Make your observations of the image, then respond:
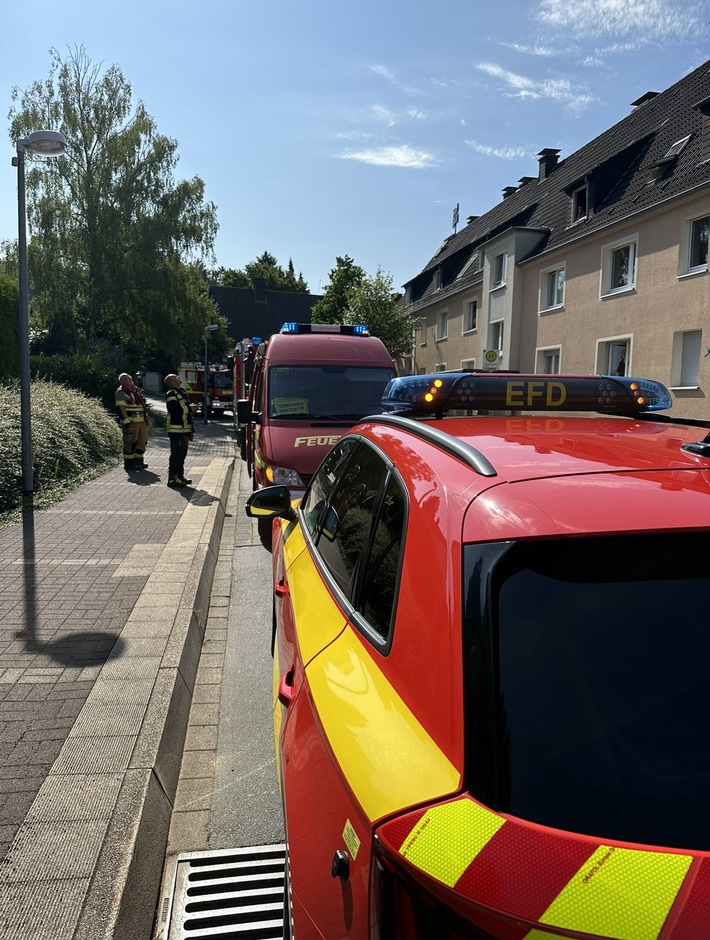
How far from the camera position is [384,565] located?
5.90ft

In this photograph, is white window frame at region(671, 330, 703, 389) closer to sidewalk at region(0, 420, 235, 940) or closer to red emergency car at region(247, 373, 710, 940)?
sidewalk at region(0, 420, 235, 940)

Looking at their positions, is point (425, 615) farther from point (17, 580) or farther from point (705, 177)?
point (705, 177)

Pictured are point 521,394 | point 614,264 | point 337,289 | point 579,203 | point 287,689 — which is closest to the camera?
point 287,689

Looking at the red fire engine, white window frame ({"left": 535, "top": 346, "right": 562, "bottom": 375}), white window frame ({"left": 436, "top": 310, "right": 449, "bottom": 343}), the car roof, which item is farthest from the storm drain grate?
white window frame ({"left": 436, "top": 310, "right": 449, "bottom": 343})

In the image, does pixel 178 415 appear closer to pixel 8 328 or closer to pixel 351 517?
pixel 8 328

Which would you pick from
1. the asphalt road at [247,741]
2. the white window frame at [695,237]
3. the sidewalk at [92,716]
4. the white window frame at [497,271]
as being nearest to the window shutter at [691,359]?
the white window frame at [695,237]

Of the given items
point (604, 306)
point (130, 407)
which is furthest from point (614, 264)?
point (130, 407)

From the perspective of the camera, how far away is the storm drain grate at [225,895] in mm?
2416

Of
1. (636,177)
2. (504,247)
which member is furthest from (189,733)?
(504,247)

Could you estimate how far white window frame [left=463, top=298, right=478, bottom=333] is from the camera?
105ft

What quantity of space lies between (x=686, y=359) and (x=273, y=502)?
17.4 m

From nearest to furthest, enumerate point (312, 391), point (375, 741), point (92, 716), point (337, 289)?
point (375, 741) → point (92, 716) → point (312, 391) → point (337, 289)

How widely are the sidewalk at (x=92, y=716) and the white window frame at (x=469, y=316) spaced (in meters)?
26.5

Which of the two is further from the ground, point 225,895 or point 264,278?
point 264,278
